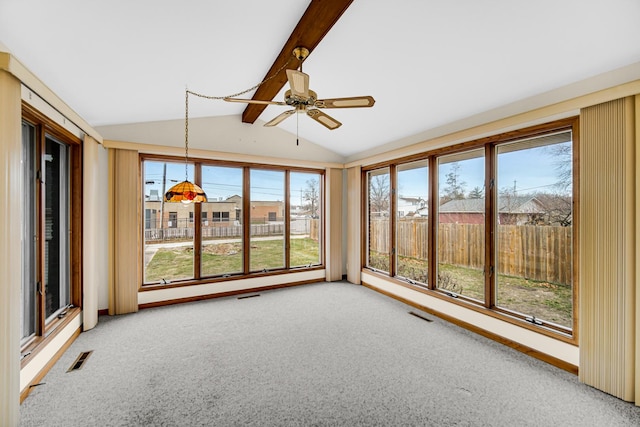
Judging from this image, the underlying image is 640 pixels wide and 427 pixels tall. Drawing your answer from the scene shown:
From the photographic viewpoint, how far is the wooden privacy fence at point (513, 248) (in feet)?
8.80

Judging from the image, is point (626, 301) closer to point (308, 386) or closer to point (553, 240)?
point (553, 240)

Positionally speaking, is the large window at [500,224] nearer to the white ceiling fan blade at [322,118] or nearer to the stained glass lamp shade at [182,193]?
the white ceiling fan blade at [322,118]

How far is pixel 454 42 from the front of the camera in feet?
7.27

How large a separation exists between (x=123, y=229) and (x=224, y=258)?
1546mm

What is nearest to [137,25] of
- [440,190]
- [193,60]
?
[193,60]

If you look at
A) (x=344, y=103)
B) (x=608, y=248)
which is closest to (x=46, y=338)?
(x=344, y=103)

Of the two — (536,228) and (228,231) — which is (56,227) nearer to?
(228,231)

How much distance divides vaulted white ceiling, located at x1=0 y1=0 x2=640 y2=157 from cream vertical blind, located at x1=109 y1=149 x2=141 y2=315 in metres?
0.67

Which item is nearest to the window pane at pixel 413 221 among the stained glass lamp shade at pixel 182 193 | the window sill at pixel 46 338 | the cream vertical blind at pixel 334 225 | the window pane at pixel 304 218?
the cream vertical blind at pixel 334 225

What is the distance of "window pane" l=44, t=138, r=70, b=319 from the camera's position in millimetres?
2711

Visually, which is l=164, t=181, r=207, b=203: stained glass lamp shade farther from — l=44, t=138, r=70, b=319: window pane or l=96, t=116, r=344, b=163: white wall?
l=96, t=116, r=344, b=163: white wall

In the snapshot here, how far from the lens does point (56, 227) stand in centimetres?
286

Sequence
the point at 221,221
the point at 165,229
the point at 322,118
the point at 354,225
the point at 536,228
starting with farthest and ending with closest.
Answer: the point at 354,225, the point at 221,221, the point at 165,229, the point at 536,228, the point at 322,118

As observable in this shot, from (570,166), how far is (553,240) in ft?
2.47
